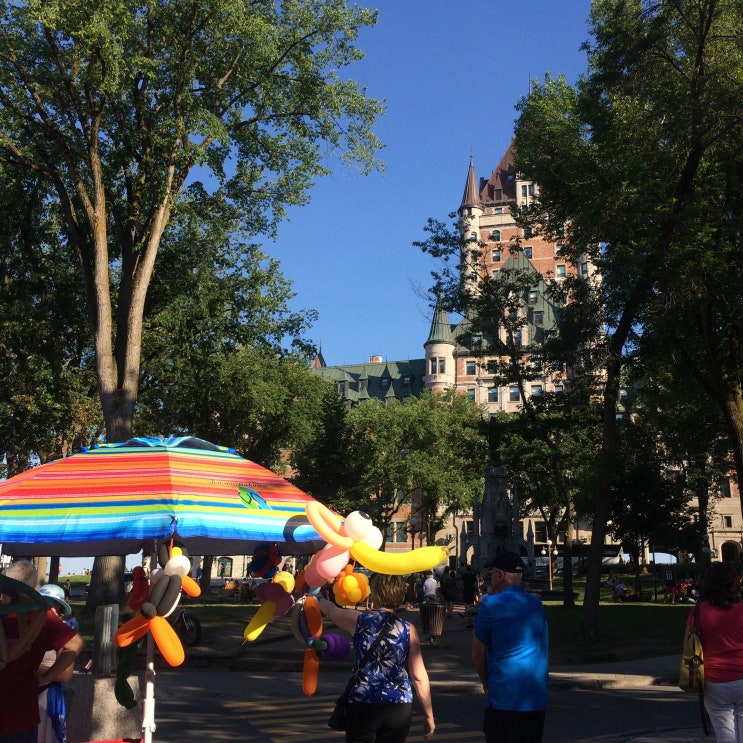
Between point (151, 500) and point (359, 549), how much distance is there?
150cm

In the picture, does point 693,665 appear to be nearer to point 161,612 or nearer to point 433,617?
point 161,612

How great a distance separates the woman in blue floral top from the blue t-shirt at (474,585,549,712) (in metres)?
0.45

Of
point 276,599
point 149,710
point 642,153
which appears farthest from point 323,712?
point 642,153

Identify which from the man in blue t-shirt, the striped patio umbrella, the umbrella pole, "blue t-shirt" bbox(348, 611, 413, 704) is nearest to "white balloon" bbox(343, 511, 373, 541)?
the striped patio umbrella

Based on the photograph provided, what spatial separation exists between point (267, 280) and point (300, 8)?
8451 mm

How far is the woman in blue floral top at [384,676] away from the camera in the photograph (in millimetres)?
5254

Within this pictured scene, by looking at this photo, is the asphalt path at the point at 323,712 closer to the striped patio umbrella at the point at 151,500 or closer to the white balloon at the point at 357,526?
the striped patio umbrella at the point at 151,500

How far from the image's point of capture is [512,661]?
5.39 meters

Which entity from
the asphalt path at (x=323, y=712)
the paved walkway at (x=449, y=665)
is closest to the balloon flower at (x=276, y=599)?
Result: the asphalt path at (x=323, y=712)

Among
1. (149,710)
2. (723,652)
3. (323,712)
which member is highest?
(723,652)

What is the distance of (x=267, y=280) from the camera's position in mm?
27953

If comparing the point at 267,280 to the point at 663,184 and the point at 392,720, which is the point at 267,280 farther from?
the point at 392,720

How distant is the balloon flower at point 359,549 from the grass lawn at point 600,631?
43.9ft

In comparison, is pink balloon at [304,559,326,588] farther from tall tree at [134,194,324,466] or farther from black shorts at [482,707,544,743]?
tall tree at [134,194,324,466]
